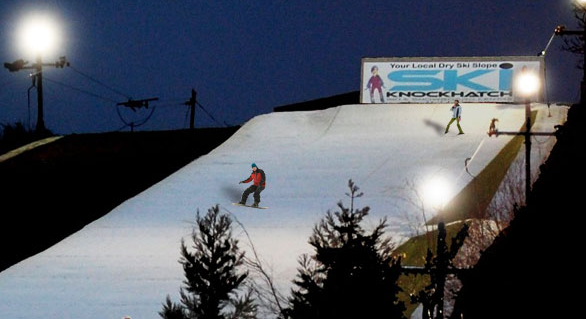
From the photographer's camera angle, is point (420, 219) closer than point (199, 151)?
Yes

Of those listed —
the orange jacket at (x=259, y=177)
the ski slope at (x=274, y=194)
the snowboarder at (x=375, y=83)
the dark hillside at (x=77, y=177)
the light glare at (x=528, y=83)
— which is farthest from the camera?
the snowboarder at (x=375, y=83)

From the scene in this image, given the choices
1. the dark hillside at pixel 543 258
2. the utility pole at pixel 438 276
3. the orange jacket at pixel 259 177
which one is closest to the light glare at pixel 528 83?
the dark hillside at pixel 543 258

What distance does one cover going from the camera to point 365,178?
33094mm

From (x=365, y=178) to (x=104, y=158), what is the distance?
11.9 m

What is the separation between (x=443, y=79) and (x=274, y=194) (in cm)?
1640

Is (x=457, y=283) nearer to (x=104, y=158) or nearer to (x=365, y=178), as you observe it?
(x=365, y=178)

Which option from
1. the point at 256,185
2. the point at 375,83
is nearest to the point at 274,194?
the point at 256,185

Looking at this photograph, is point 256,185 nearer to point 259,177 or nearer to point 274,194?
point 259,177

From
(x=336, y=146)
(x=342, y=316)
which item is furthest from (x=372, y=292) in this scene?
(x=336, y=146)

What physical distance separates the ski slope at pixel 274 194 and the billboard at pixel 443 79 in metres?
0.75

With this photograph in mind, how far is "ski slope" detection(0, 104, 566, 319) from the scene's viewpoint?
23609 mm

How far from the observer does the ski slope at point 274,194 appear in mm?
23609

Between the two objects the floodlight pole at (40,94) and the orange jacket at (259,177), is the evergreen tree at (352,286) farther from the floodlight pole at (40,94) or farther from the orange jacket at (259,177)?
the floodlight pole at (40,94)

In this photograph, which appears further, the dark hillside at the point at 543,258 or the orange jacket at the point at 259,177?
the orange jacket at the point at 259,177
